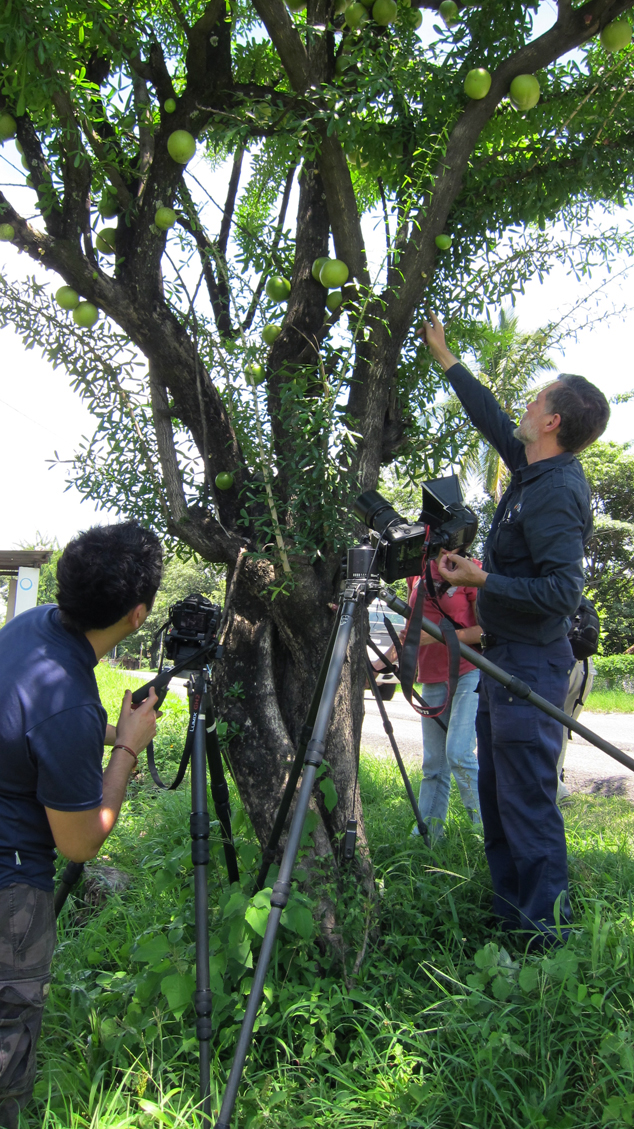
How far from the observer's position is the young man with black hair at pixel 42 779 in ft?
5.32

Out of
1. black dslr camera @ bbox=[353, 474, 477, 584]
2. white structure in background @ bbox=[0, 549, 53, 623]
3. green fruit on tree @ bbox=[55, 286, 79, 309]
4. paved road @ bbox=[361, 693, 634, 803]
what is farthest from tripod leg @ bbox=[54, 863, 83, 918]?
white structure in background @ bbox=[0, 549, 53, 623]

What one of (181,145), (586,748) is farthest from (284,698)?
(586,748)

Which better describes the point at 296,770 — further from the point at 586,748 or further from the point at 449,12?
the point at 586,748

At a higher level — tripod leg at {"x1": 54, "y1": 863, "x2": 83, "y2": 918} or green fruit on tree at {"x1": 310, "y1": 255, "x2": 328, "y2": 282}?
green fruit on tree at {"x1": 310, "y1": 255, "x2": 328, "y2": 282}

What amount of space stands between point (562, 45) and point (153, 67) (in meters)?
1.59

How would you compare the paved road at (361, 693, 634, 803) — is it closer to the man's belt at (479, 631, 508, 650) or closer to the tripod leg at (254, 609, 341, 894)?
the man's belt at (479, 631, 508, 650)

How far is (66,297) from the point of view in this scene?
2758 millimetres

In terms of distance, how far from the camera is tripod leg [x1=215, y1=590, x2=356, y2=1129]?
1.58m

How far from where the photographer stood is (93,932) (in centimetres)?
284

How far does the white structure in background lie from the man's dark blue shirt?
10.2m

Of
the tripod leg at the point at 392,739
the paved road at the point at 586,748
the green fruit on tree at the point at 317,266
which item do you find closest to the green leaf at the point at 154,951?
the tripod leg at the point at 392,739

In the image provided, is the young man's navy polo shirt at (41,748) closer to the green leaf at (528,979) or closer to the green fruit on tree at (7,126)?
the green leaf at (528,979)

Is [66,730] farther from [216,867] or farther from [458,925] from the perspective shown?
[458,925]

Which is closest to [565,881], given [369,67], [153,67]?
[369,67]
